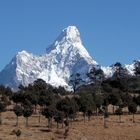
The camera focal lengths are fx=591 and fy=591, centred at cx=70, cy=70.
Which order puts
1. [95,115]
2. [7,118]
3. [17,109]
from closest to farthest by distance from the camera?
[17,109] < [7,118] < [95,115]

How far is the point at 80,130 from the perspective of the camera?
121m

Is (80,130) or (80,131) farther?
(80,130)

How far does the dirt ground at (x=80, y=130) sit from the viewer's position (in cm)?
11356

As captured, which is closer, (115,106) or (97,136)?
(97,136)

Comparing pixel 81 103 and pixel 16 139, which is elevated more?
pixel 81 103

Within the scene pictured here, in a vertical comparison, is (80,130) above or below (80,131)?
above

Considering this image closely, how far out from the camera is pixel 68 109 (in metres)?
130

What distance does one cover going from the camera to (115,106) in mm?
162875

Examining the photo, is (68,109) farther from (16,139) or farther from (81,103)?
(16,139)

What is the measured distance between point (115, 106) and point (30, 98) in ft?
90.1

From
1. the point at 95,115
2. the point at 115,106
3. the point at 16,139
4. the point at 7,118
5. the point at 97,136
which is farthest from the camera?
the point at 115,106

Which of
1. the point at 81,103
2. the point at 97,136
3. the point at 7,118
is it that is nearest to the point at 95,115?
the point at 81,103

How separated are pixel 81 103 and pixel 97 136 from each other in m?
21.4

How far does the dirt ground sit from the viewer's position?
373ft
